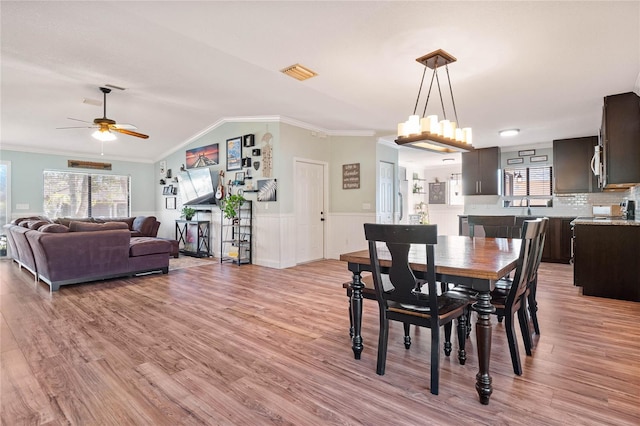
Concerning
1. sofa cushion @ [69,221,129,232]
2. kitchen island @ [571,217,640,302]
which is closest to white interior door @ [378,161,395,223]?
kitchen island @ [571,217,640,302]

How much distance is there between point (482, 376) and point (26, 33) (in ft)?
16.0

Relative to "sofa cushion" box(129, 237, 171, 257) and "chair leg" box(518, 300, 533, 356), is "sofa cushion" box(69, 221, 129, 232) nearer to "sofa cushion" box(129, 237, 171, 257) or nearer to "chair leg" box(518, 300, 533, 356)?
"sofa cushion" box(129, 237, 171, 257)

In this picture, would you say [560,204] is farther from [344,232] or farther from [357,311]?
[357,311]

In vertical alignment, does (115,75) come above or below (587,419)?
above

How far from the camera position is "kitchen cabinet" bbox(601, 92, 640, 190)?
3770 millimetres

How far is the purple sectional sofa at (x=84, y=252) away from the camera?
432 cm

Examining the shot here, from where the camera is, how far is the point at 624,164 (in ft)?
12.5

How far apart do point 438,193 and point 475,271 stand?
8.95m

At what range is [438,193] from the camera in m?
10.2

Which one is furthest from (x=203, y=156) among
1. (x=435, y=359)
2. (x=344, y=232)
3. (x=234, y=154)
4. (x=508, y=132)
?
(x=435, y=359)

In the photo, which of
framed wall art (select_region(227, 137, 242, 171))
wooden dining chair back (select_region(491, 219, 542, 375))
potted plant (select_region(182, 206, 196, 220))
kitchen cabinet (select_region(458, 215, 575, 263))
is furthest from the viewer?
potted plant (select_region(182, 206, 196, 220))

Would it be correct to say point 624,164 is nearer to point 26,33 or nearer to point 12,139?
point 26,33

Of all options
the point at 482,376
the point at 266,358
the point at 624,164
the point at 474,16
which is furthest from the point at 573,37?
the point at 266,358

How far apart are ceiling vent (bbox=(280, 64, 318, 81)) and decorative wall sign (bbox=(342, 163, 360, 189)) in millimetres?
2973
